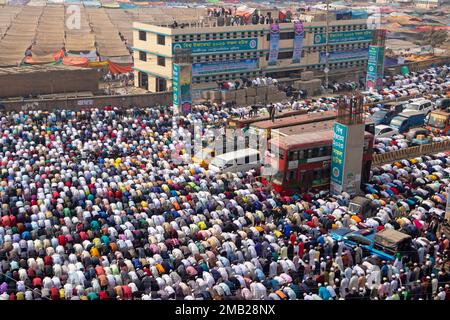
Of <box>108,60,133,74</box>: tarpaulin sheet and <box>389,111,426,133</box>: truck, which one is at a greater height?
<box>108,60,133,74</box>: tarpaulin sheet

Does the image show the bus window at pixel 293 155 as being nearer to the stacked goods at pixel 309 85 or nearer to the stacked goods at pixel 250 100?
the stacked goods at pixel 250 100

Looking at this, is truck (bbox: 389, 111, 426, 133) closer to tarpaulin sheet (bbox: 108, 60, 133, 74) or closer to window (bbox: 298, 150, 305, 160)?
window (bbox: 298, 150, 305, 160)

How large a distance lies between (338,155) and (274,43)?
815 inches

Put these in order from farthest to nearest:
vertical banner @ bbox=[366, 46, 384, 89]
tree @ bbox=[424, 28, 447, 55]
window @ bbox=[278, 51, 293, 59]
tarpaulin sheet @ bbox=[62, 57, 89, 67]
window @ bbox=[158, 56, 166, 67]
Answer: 1. tree @ bbox=[424, 28, 447, 55]
2. tarpaulin sheet @ bbox=[62, 57, 89, 67]
3. window @ bbox=[278, 51, 293, 59]
4. vertical banner @ bbox=[366, 46, 384, 89]
5. window @ bbox=[158, 56, 166, 67]

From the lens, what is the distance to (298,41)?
42.1 m

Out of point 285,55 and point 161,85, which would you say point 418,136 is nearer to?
point 285,55

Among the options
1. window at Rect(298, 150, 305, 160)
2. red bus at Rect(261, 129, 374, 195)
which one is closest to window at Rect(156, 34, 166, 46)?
red bus at Rect(261, 129, 374, 195)

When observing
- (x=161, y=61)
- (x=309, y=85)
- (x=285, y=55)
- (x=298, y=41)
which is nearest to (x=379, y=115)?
(x=309, y=85)

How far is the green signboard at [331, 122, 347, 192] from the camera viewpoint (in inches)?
840

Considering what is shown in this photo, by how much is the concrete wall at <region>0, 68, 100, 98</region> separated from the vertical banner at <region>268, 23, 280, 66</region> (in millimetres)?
12628

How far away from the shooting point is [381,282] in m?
14.8

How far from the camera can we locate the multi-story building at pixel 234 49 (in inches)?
1469

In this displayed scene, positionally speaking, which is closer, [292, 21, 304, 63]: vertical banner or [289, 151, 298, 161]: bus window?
[289, 151, 298, 161]: bus window

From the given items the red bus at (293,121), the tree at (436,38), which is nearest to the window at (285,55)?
the red bus at (293,121)
